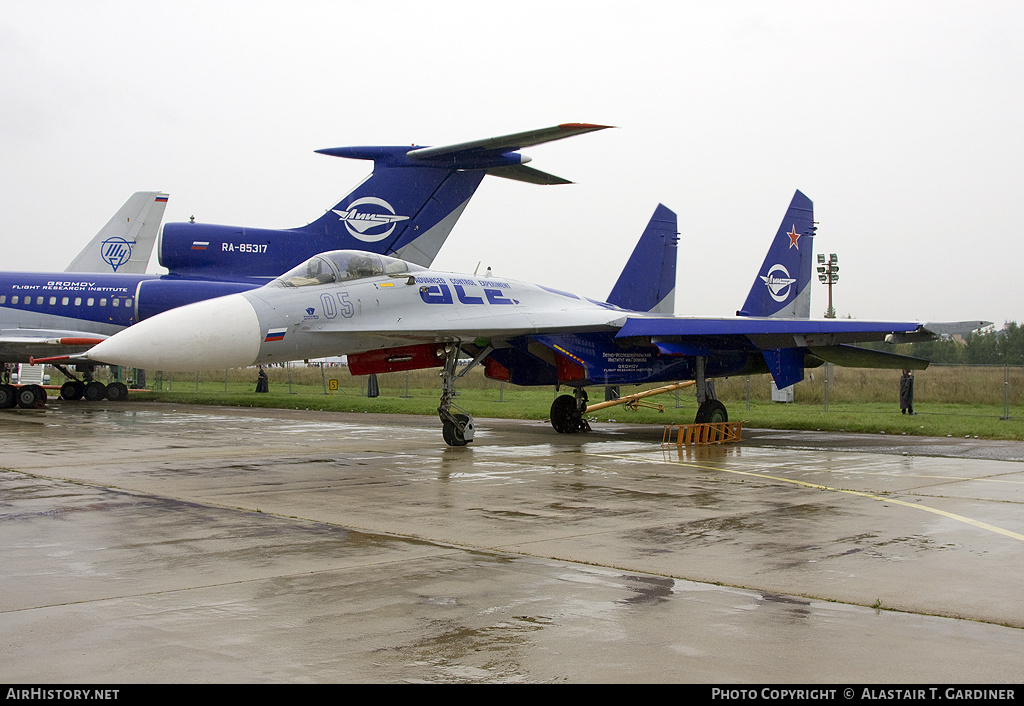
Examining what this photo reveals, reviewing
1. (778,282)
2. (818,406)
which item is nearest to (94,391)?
(778,282)

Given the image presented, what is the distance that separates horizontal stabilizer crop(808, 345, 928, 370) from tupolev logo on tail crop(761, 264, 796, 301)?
245 centimetres

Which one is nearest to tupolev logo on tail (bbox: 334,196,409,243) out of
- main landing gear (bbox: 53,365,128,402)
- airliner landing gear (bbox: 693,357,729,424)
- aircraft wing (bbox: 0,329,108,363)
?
airliner landing gear (bbox: 693,357,729,424)

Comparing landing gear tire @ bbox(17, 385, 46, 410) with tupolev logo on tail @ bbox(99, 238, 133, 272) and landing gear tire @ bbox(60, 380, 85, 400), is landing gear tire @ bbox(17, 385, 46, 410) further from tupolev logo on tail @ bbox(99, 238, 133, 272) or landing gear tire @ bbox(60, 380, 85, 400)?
tupolev logo on tail @ bbox(99, 238, 133, 272)

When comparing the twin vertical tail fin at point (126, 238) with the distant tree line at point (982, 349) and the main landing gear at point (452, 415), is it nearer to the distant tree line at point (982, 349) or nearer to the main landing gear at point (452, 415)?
the main landing gear at point (452, 415)

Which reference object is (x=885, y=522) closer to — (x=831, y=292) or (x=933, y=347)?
(x=831, y=292)

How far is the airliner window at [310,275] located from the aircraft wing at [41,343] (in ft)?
38.1

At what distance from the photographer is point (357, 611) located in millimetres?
4379

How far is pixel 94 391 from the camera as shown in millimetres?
27188

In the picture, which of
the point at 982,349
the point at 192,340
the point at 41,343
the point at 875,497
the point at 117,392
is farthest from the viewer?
the point at 982,349

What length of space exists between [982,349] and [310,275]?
63692mm

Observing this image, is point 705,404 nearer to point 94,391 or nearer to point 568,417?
point 568,417

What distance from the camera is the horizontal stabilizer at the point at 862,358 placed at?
54.2ft

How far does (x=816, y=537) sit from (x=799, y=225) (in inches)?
563
